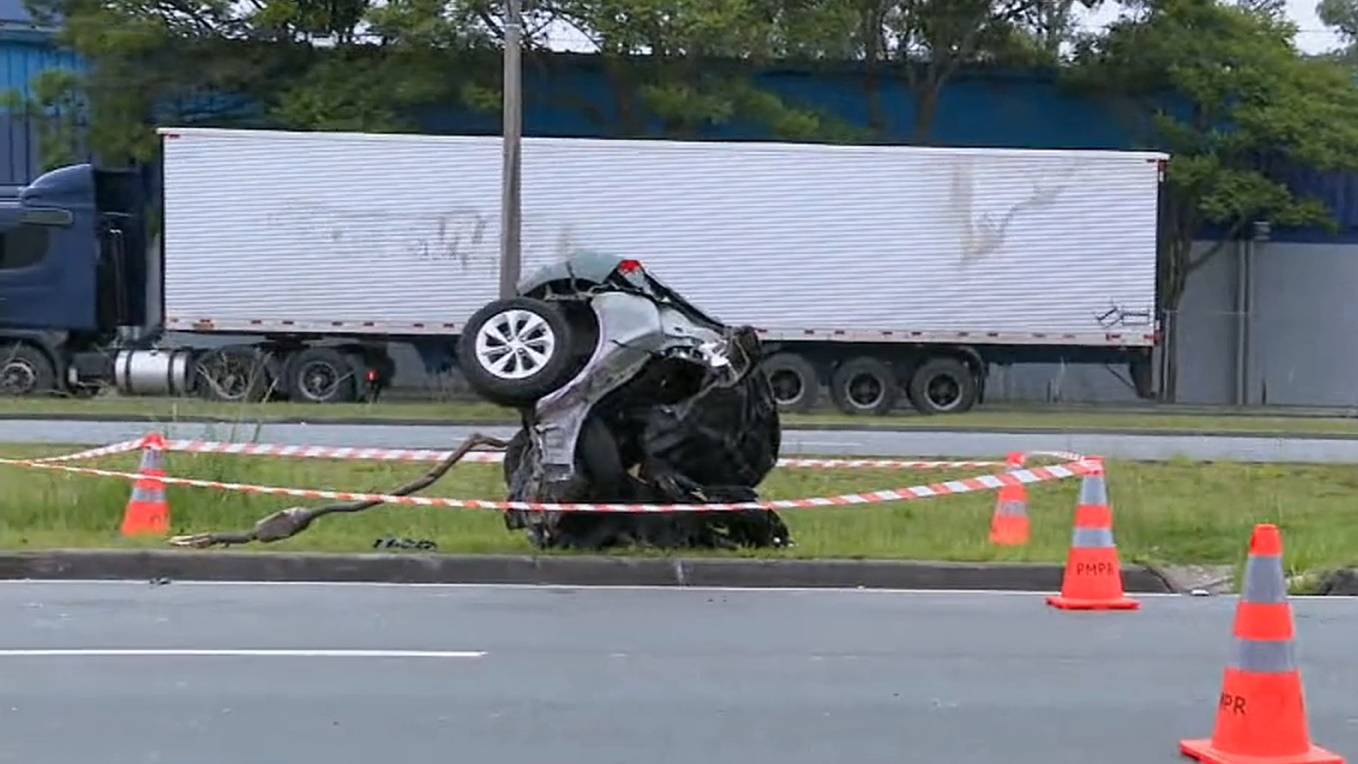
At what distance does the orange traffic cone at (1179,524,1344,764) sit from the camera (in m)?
6.19

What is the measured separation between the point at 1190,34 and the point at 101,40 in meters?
20.5

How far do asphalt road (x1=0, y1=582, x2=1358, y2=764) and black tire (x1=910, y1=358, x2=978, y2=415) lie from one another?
19.4m

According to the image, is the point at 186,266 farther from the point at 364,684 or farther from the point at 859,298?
the point at 364,684

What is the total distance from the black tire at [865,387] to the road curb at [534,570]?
18854 millimetres

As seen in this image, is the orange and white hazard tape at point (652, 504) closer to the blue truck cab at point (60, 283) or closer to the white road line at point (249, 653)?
the white road line at point (249, 653)

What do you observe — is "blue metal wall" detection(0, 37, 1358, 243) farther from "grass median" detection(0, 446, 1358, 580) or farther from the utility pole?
"grass median" detection(0, 446, 1358, 580)

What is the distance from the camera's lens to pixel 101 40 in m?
34.0

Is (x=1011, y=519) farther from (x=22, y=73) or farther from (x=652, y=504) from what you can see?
(x=22, y=73)

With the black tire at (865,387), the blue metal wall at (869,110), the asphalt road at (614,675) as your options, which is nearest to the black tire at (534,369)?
the asphalt road at (614,675)

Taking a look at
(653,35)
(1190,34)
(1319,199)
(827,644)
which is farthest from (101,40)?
(827,644)

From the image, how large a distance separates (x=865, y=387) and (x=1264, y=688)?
79.4 feet

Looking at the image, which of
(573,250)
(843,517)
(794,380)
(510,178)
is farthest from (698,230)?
(843,517)

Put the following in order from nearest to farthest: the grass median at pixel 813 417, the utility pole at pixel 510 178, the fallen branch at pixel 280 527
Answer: the fallen branch at pixel 280 527, the grass median at pixel 813 417, the utility pole at pixel 510 178

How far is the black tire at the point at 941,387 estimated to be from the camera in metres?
30.3
